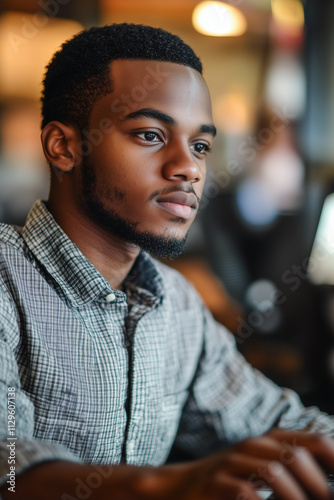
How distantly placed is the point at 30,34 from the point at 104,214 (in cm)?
245

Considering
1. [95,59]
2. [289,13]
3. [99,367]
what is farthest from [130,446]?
[289,13]

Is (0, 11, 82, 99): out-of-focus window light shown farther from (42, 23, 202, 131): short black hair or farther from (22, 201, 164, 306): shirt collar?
(22, 201, 164, 306): shirt collar

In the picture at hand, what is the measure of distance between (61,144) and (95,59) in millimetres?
145

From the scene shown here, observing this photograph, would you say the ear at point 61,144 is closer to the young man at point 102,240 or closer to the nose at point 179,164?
the young man at point 102,240

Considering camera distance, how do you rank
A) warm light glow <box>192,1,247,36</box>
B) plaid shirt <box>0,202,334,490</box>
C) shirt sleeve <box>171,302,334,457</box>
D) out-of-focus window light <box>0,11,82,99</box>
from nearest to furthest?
plaid shirt <box>0,202,334,490</box> < shirt sleeve <box>171,302,334,457</box> < warm light glow <box>192,1,247,36</box> < out-of-focus window light <box>0,11,82,99</box>

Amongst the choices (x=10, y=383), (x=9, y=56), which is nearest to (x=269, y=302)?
(x=10, y=383)

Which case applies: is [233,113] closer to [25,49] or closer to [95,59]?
[25,49]

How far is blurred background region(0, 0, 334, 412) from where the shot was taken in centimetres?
224

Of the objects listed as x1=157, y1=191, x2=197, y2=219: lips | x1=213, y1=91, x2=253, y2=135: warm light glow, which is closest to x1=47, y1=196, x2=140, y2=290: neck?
x1=157, y1=191, x2=197, y2=219: lips

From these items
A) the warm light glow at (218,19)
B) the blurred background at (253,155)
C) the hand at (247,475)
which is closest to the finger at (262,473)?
the hand at (247,475)

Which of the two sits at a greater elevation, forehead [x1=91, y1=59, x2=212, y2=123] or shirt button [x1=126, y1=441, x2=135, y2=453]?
forehead [x1=91, y1=59, x2=212, y2=123]

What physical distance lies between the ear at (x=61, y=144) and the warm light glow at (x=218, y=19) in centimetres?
211

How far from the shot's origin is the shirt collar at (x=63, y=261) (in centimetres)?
81

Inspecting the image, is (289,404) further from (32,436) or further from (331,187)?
(331,187)
